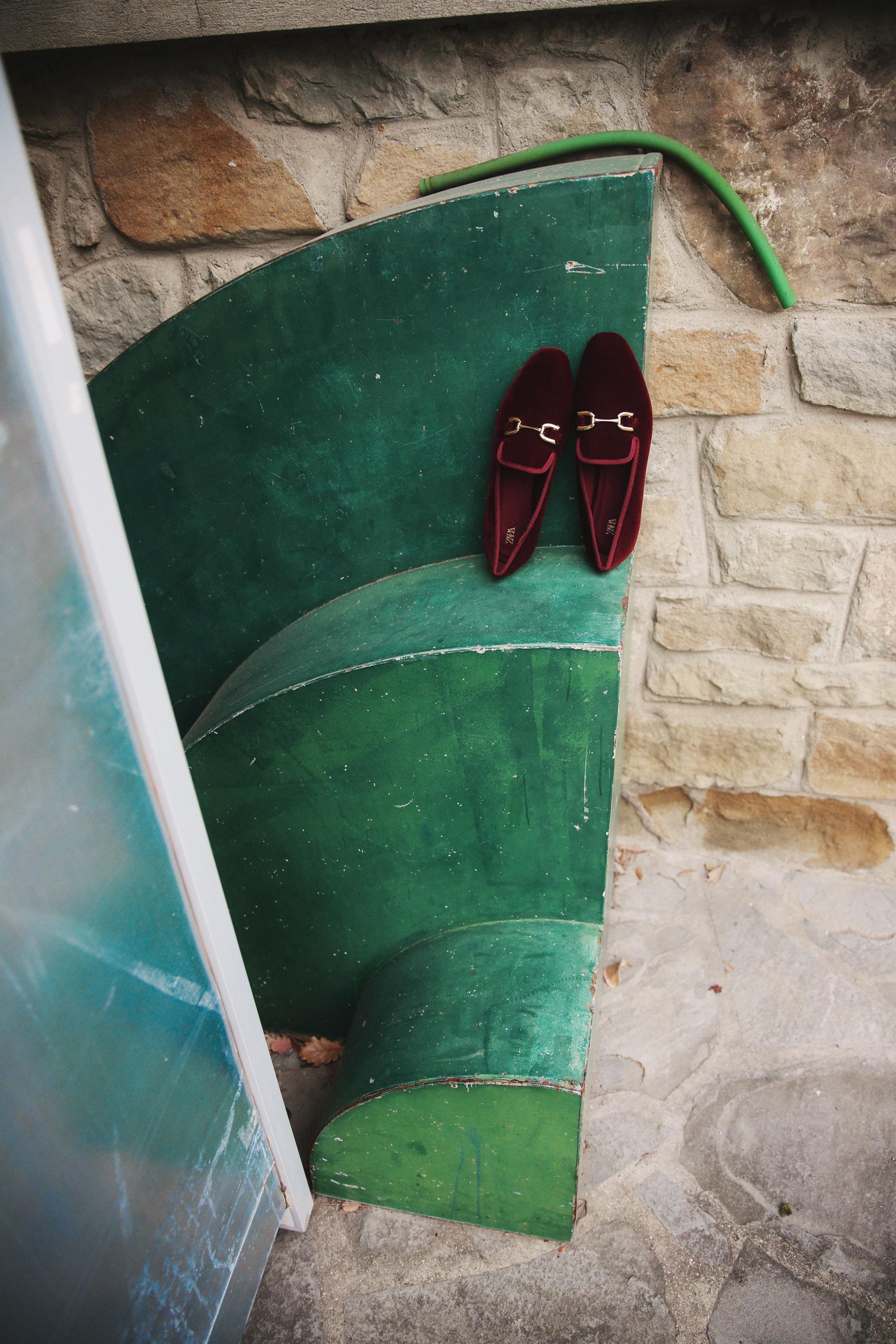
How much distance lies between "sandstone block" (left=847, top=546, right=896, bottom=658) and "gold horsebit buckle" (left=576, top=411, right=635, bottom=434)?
0.67 metres

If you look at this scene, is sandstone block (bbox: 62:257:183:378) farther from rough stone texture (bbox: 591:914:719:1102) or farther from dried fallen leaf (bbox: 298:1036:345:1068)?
rough stone texture (bbox: 591:914:719:1102)

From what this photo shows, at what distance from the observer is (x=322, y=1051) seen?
1.59 meters

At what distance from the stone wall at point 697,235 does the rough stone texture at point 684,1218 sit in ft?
3.05

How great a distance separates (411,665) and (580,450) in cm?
54

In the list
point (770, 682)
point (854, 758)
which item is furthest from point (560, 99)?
point (854, 758)

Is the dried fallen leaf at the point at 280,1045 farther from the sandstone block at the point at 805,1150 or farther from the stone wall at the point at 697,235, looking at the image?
the stone wall at the point at 697,235

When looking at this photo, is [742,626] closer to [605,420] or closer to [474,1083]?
[605,420]

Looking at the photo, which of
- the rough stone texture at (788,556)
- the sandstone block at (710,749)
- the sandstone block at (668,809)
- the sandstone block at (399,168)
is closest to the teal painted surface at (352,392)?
the sandstone block at (399,168)

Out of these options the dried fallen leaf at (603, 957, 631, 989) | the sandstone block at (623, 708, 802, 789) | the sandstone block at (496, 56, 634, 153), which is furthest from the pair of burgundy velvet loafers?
the dried fallen leaf at (603, 957, 631, 989)

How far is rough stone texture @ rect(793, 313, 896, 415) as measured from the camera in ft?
4.98

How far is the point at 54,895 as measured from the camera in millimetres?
719

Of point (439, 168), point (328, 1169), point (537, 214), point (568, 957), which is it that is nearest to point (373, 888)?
point (568, 957)

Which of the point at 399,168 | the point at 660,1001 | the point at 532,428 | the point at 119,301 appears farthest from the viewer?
the point at 119,301

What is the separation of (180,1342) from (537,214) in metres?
1.65
